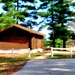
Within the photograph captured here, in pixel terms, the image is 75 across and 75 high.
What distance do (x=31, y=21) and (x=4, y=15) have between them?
99.1 feet

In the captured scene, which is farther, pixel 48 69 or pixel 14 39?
pixel 14 39

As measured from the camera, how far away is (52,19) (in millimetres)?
44062

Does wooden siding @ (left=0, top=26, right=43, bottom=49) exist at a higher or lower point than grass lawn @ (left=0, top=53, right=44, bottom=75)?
higher

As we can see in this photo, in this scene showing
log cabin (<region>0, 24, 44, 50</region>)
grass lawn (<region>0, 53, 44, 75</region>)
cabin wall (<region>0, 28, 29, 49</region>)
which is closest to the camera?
grass lawn (<region>0, 53, 44, 75</region>)

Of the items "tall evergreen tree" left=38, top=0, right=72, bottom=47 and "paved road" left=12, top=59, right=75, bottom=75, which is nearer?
"paved road" left=12, top=59, right=75, bottom=75

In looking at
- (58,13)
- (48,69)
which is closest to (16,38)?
(58,13)

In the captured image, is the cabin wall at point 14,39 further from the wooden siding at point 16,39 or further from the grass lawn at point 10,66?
the grass lawn at point 10,66

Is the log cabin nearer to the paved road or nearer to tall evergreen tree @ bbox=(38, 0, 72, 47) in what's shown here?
tall evergreen tree @ bbox=(38, 0, 72, 47)

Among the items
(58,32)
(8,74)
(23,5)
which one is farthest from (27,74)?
(23,5)

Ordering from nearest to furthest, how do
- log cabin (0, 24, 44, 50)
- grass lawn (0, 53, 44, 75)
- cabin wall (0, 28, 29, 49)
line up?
1. grass lawn (0, 53, 44, 75)
2. log cabin (0, 24, 44, 50)
3. cabin wall (0, 28, 29, 49)

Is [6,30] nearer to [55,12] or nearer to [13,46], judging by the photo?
[13,46]

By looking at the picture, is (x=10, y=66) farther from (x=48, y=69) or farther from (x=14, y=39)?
(x=14, y=39)

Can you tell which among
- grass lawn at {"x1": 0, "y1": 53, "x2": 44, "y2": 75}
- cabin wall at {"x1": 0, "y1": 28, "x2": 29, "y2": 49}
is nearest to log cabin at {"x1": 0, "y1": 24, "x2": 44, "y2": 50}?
cabin wall at {"x1": 0, "y1": 28, "x2": 29, "y2": 49}

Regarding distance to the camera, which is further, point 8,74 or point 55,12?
point 55,12
